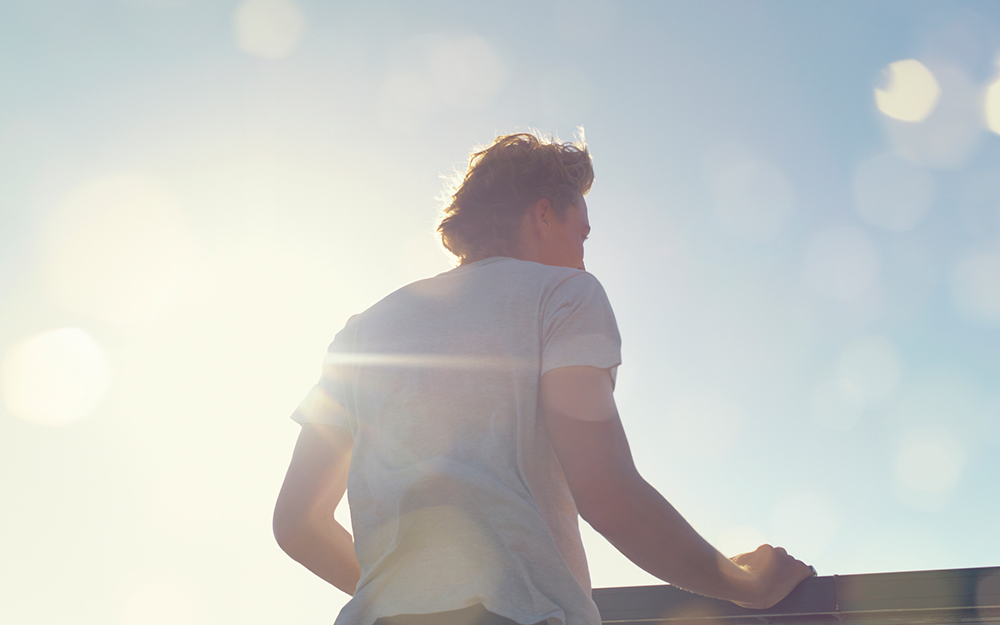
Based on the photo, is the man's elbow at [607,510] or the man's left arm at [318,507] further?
the man's left arm at [318,507]

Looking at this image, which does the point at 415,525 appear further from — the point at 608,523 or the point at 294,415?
the point at 294,415

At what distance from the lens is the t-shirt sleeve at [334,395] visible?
1.50m

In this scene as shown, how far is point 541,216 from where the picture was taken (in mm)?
1653

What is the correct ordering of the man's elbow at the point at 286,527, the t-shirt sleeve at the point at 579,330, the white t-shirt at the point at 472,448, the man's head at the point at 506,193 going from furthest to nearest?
1. the man's head at the point at 506,193
2. the man's elbow at the point at 286,527
3. the t-shirt sleeve at the point at 579,330
4. the white t-shirt at the point at 472,448

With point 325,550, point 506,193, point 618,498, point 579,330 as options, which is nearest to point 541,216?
point 506,193

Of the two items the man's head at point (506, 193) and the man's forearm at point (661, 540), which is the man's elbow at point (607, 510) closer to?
the man's forearm at point (661, 540)

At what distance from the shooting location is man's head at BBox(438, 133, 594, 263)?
1.63 m

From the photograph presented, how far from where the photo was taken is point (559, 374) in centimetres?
119

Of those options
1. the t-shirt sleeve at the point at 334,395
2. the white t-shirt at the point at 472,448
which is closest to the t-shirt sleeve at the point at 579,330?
the white t-shirt at the point at 472,448

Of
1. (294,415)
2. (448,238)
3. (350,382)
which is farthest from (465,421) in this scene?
(448,238)

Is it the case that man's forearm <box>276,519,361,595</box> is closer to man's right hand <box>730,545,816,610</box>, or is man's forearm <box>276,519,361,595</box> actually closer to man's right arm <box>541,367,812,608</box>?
man's right arm <box>541,367,812,608</box>

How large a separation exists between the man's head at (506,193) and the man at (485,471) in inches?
7.4

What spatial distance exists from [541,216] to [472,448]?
0.69 meters

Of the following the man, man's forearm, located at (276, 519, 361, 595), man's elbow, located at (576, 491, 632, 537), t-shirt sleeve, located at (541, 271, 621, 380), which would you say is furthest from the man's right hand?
man's forearm, located at (276, 519, 361, 595)
